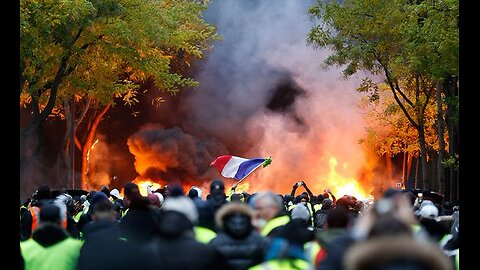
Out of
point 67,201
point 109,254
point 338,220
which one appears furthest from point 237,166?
point 338,220

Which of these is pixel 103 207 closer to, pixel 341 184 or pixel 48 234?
pixel 48 234

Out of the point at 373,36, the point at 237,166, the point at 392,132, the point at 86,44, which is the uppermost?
the point at 373,36

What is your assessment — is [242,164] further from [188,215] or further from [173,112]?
[173,112]

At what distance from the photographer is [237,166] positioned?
21.4m

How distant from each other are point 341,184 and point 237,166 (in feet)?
88.2

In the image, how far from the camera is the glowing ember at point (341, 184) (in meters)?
46.6

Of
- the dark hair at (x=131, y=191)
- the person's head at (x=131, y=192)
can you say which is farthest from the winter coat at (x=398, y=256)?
the dark hair at (x=131, y=191)

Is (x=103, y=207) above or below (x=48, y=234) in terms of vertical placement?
above

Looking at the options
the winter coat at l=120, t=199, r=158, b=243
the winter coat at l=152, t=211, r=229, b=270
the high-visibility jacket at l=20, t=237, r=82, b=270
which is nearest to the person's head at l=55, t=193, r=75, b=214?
the winter coat at l=120, t=199, r=158, b=243

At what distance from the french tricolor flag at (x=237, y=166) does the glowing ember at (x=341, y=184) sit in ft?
82.3

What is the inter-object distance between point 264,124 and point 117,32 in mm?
24483

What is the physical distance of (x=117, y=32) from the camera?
22453mm

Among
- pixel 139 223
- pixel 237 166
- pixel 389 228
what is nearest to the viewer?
pixel 389 228
